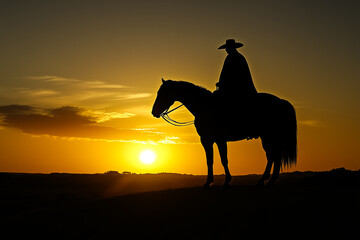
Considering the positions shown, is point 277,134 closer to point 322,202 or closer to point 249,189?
point 249,189

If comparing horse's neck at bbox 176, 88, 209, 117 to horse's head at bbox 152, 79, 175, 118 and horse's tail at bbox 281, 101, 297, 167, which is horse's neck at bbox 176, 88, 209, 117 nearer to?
horse's head at bbox 152, 79, 175, 118

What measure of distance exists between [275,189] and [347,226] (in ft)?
12.1

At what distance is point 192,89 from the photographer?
1270cm

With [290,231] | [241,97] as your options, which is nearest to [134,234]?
[290,231]

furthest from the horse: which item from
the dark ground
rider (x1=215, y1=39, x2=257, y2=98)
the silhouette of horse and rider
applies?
the dark ground

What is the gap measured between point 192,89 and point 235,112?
1.45 metres

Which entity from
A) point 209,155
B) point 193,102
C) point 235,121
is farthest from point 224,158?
point 193,102

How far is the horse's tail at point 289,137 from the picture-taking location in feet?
42.5

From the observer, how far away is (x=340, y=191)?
11.0 meters

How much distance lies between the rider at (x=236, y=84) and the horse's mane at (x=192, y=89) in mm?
316

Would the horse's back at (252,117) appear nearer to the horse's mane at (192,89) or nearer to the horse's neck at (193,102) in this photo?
the horse's neck at (193,102)

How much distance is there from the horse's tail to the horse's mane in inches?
97.9

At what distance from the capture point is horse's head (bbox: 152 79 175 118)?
1279 cm

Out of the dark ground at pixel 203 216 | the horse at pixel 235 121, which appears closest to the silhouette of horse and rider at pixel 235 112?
the horse at pixel 235 121
